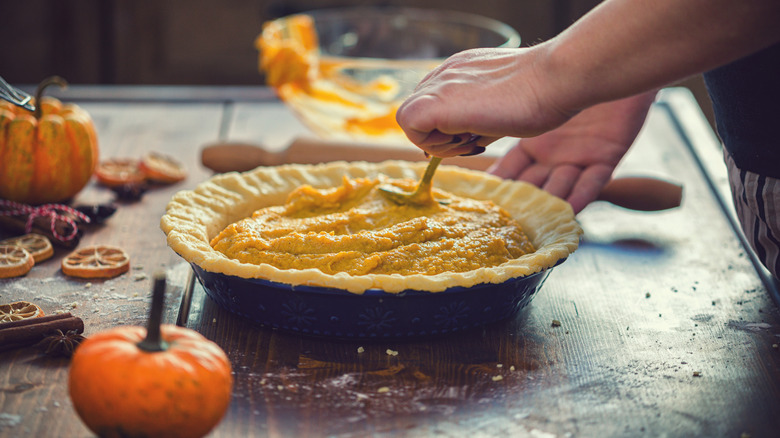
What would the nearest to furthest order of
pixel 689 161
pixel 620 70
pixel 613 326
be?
pixel 620 70
pixel 613 326
pixel 689 161

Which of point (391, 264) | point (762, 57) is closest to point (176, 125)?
point (391, 264)

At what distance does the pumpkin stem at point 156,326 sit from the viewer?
116 centimetres

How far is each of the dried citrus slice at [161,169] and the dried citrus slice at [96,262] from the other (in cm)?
62

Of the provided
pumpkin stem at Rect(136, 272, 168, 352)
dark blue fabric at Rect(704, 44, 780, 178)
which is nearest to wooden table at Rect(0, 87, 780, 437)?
pumpkin stem at Rect(136, 272, 168, 352)

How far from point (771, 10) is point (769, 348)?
79 centimetres

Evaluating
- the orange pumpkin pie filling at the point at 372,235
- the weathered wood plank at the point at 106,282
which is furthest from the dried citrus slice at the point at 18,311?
the orange pumpkin pie filling at the point at 372,235

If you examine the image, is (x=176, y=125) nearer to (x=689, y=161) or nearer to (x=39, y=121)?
(x=39, y=121)

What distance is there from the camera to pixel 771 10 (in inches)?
47.2

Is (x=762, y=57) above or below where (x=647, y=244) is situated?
above

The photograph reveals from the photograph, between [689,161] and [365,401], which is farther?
[689,161]

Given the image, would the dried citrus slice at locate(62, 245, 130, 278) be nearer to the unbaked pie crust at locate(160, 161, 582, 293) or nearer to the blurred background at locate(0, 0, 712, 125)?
the unbaked pie crust at locate(160, 161, 582, 293)

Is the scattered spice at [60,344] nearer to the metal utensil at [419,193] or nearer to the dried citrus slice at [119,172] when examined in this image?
the metal utensil at [419,193]

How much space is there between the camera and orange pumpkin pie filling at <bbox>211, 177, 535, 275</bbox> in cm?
165

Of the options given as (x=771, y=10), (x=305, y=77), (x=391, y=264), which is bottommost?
(x=391, y=264)
